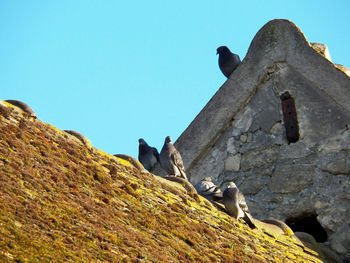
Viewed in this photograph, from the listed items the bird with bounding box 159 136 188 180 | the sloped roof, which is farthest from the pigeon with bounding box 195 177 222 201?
the sloped roof

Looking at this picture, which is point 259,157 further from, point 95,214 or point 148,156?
point 95,214

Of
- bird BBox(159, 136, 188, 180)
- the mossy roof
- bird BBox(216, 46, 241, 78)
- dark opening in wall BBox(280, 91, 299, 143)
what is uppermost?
bird BBox(216, 46, 241, 78)

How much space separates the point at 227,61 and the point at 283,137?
7.45 ft

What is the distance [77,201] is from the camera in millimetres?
4957

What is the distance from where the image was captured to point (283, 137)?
9984mm

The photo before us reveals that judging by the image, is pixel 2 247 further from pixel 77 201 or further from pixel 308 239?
pixel 308 239

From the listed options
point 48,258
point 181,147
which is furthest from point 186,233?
point 181,147

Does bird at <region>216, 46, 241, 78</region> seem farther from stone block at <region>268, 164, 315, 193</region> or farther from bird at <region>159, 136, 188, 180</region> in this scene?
bird at <region>159, 136, 188, 180</region>

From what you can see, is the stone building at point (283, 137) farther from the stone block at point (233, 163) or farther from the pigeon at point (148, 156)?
the pigeon at point (148, 156)

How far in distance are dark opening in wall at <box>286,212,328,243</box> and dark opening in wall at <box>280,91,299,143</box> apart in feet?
3.72

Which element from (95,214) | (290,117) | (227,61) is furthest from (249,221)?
(227,61)

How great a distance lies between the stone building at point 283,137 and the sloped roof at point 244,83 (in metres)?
0.02

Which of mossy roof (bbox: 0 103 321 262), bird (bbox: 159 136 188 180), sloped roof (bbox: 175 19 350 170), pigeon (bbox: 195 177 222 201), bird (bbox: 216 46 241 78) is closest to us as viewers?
mossy roof (bbox: 0 103 321 262)

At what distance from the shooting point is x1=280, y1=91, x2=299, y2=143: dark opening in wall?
9.88 metres
